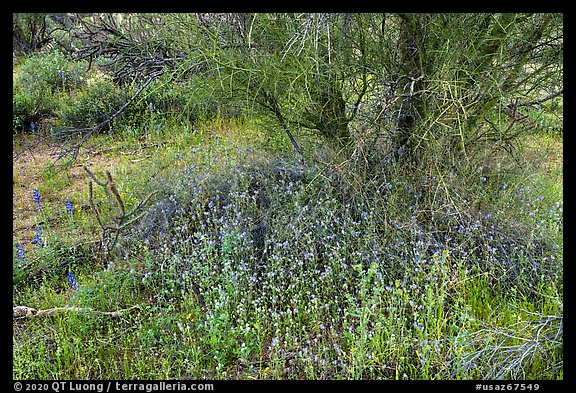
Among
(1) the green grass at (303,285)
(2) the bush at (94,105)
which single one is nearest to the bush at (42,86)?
(2) the bush at (94,105)

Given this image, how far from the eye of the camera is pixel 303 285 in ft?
11.2

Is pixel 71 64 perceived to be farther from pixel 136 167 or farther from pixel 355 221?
pixel 355 221

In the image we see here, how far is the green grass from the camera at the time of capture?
9.35 ft

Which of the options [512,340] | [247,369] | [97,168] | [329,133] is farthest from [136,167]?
[512,340]

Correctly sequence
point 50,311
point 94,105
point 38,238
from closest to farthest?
point 50,311 → point 38,238 → point 94,105

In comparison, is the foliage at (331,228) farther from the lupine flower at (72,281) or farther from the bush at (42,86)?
the bush at (42,86)

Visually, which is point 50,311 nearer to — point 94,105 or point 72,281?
point 72,281

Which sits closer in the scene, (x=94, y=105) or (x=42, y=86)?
A: (x=94, y=105)

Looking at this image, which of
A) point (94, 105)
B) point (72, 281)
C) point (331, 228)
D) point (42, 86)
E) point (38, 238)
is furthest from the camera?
point (42, 86)

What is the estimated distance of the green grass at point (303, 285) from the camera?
285 cm

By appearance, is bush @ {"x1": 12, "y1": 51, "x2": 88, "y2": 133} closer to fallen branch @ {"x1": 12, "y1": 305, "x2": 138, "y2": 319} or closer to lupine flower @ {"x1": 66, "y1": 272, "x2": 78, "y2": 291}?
lupine flower @ {"x1": 66, "y1": 272, "x2": 78, "y2": 291}

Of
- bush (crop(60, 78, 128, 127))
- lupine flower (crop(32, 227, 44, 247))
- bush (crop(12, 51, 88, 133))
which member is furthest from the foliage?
bush (crop(12, 51, 88, 133))

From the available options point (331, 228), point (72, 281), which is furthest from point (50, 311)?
point (331, 228)

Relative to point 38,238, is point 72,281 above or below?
below
